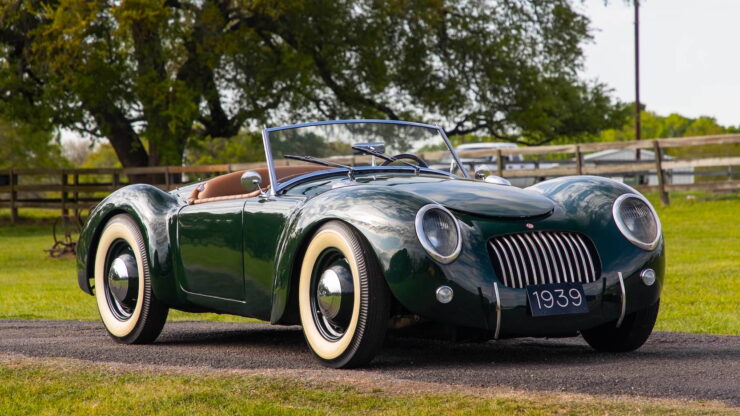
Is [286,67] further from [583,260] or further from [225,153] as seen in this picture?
[225,153]

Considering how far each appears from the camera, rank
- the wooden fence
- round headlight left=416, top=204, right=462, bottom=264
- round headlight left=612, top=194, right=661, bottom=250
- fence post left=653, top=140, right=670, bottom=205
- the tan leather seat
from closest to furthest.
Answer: round headlight left=416, top=204, right=462, bottom=264, round headlight left=612, top=194, right=661, bottom=250, the tan leather seat, the wooden fence, fence post left=653, top=140, right=670, bottom=205

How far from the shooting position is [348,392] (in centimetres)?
447

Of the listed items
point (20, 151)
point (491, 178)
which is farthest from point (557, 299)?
point (20, 151)

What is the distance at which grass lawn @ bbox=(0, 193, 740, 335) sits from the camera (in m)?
8.92

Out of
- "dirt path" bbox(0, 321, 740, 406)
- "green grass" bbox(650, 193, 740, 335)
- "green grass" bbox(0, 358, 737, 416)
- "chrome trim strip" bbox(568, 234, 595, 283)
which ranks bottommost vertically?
"green grass" bbox(650, 193, 740, 335)

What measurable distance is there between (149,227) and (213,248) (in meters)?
0.69

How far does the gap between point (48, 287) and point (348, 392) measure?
10783 mm

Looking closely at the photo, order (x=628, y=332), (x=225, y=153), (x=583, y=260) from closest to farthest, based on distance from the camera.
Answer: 1. (x=583, y=260)
2. (x=628, y=332)
3. (x=225, y=153)

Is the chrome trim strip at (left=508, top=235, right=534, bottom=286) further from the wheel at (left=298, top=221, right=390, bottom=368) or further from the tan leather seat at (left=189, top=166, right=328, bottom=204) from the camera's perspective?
the tan leather seat at (left=189, top=166, right=328, bottom=204)

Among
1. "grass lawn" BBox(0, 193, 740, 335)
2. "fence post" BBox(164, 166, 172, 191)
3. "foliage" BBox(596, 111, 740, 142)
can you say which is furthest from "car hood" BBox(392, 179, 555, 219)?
"foliage" BBox(596, 111, 740, 142)

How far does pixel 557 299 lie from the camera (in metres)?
5.24

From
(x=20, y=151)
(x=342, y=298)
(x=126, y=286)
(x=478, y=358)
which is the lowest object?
(x=478, y=358)

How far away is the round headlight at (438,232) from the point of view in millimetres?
5031

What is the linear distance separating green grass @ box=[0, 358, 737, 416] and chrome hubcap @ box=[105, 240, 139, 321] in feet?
6.29
